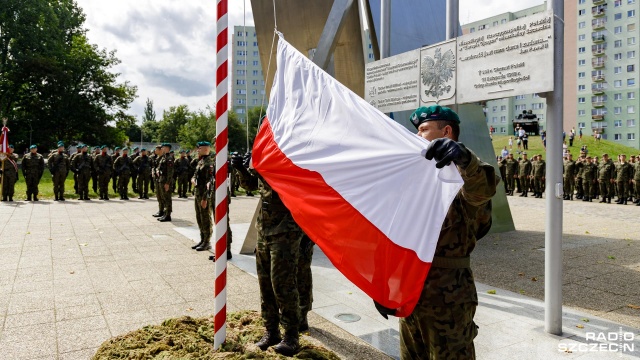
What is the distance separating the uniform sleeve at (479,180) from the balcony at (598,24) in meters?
67.3

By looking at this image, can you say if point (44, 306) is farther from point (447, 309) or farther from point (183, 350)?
point (447, 309)

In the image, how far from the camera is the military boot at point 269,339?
3786mm

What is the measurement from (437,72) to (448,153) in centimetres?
362

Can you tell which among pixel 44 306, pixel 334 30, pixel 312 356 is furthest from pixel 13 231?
pixel 312 356

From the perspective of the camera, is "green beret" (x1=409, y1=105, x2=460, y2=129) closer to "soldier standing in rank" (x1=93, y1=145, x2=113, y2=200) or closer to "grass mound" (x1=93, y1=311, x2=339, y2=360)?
"grass mound" (x1=93, y1=311, x2=339, y2=360)

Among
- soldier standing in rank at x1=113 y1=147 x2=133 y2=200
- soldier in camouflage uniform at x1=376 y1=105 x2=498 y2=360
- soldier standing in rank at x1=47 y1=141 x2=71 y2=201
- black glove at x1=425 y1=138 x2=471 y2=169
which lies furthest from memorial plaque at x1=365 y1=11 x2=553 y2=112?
soldier standing in rank at x1=47 y1=141 x2=71 y2=201

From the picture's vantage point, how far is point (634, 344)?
3943 millimetres

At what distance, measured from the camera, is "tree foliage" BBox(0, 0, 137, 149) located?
120 ft

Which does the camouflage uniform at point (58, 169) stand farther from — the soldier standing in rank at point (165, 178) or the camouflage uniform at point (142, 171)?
the soldier standing in rank at point (165, 178)

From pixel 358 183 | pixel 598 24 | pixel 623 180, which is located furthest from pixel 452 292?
pixel 598 24

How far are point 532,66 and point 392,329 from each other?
9.33 ft

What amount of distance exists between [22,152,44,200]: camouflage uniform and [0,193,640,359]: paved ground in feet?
23.7

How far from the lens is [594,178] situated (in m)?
19.5

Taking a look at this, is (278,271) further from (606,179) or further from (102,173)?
→ (606,179)
